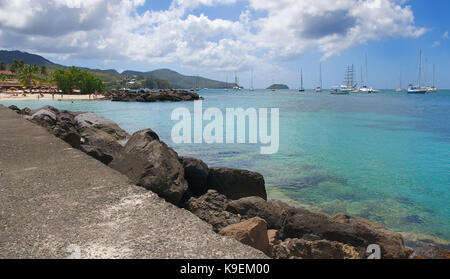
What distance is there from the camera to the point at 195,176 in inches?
236

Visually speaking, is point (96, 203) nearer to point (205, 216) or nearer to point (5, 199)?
point (5, 199)

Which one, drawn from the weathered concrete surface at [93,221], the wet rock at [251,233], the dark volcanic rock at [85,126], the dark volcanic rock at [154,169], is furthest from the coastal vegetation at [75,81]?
the wet rock at [251,233]

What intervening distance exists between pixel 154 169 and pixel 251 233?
1.92m

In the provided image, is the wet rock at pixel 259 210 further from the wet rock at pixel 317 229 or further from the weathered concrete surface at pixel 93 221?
the weathered concrete surface at pixel 93 221

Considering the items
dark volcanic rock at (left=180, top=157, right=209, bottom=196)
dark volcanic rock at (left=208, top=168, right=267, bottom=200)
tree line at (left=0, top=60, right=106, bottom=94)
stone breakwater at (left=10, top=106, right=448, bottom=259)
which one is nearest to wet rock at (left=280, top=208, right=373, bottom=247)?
stone breakwater at (left=10, top=106, right=448, bottom=259)

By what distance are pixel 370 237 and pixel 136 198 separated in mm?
2731

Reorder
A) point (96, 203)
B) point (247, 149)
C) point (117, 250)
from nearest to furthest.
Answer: point (117, 250) < point (96, 203) < point (247, 149)

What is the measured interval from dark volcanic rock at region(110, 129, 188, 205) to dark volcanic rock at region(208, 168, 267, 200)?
1312mm

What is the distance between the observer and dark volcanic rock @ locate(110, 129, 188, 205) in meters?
4.32

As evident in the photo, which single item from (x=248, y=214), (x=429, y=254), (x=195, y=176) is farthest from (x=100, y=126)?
(x=429, y=254)

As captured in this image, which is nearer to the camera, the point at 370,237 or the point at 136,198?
the point at 136,198

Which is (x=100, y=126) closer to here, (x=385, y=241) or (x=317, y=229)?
(x=317, y=229)
